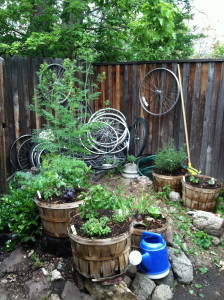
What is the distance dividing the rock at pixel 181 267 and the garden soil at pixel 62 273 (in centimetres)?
7

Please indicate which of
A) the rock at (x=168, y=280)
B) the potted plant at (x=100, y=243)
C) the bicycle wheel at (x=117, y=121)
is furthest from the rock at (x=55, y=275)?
the bicycle wheel at (x=117, y=121)

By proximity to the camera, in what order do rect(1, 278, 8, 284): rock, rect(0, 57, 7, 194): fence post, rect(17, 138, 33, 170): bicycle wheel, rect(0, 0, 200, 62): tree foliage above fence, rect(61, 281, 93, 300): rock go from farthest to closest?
rect(0, 0, 200, 62): tree foliage above fence < rect(17, 138, 33, 170): bicycle wheel < rect(0, 57, 7, 194): fence post < rect(1, 278, 8, 284): rock < rect(61, 281, 93, 300): rock

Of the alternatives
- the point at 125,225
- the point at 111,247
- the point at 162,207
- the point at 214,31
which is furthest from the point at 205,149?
the point at 214,31

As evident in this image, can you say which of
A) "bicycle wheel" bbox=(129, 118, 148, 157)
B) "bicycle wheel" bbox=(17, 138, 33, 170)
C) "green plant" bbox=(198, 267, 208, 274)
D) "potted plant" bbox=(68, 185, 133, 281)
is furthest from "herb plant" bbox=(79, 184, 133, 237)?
"bicycle wheel" bbox=(129, 118, 148, 157)

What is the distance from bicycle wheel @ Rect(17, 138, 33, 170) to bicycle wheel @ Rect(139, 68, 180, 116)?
2303 millimetres

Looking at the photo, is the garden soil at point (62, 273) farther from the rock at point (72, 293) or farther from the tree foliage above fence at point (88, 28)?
the tree foliage above fence at point (88, 28)

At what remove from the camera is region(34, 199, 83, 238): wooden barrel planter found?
106 inches

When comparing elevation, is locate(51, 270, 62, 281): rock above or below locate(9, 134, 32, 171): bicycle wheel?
below

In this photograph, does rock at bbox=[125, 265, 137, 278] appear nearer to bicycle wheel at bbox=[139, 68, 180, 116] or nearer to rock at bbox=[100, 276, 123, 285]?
rock at bbox=[100, 276, 123, 285]

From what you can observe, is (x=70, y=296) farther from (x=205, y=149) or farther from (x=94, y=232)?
(x=205, y=149)

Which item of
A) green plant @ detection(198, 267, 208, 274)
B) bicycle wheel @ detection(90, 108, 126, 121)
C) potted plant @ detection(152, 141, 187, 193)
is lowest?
green plant @ detection(198, 267, 208, 274)

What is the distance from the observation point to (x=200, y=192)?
12.7 feet

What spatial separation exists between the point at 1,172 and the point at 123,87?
3.00 m

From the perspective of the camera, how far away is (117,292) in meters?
2.24
